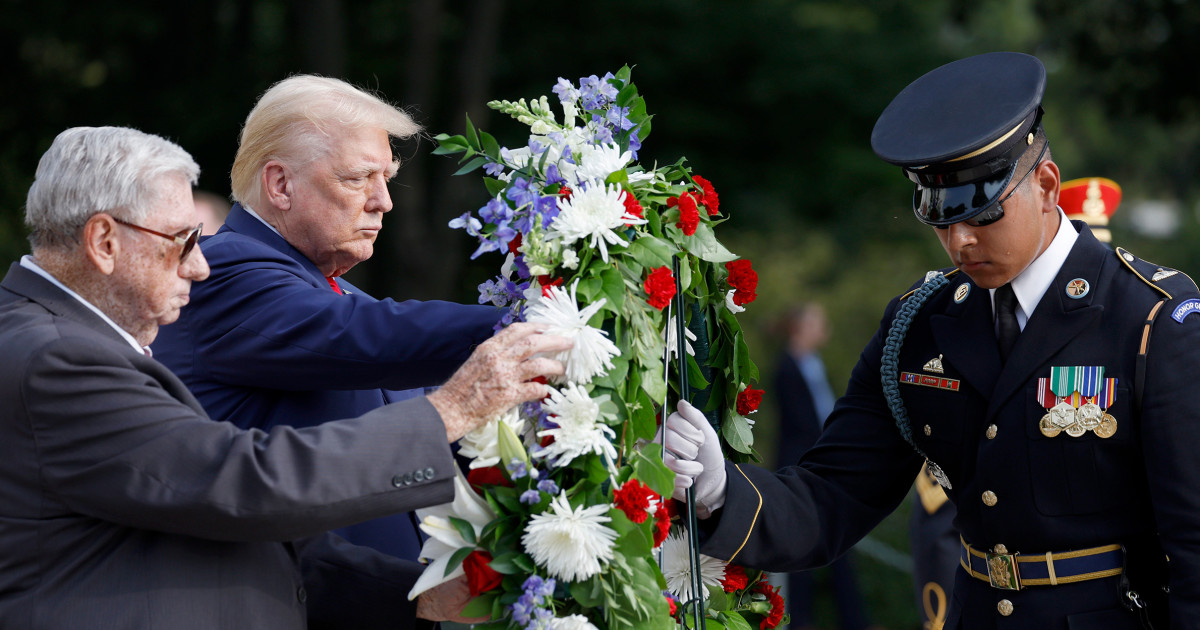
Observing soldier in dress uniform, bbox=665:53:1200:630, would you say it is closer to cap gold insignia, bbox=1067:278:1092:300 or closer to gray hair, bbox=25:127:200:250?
cap gold insignia, bbox=1067:278:1092:300

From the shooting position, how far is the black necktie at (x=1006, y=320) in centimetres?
289

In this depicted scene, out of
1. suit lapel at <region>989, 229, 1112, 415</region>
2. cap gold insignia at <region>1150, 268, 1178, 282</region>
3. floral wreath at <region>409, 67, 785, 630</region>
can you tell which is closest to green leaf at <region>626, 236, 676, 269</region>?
floral wreath at <region>409, 67, 785, 630</region>

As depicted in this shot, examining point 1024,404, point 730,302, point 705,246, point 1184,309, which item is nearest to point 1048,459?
point 1024,404

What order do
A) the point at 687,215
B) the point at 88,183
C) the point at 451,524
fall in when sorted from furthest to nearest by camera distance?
the point at 687,215, the point at 451,524, the point at 88,183

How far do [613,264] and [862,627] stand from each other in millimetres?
6016

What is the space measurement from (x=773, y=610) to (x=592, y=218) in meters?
1.23

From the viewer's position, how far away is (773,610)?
3.08 metres

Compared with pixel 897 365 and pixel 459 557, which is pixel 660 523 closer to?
pixel 459 557

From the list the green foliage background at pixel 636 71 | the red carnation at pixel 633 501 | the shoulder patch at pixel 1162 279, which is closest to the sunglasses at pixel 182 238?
the red carnation at pixel 633 501

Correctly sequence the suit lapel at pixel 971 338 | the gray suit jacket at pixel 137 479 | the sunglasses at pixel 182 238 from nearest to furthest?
the gray suit jacket at pixel 137 479 < the sunglasses at pixel 182 238 < the suit lapel at pixel 971 338

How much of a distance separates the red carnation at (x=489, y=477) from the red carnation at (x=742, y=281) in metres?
0.77

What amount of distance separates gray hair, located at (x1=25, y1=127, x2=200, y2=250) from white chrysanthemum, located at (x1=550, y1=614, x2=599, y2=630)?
3.71 feet

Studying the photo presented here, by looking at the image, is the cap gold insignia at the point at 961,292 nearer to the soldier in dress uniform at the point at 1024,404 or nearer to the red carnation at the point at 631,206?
the soldier in dress uniform at the point at 1024,404

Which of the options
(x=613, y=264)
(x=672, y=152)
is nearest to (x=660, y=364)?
(x=613, y=264)
